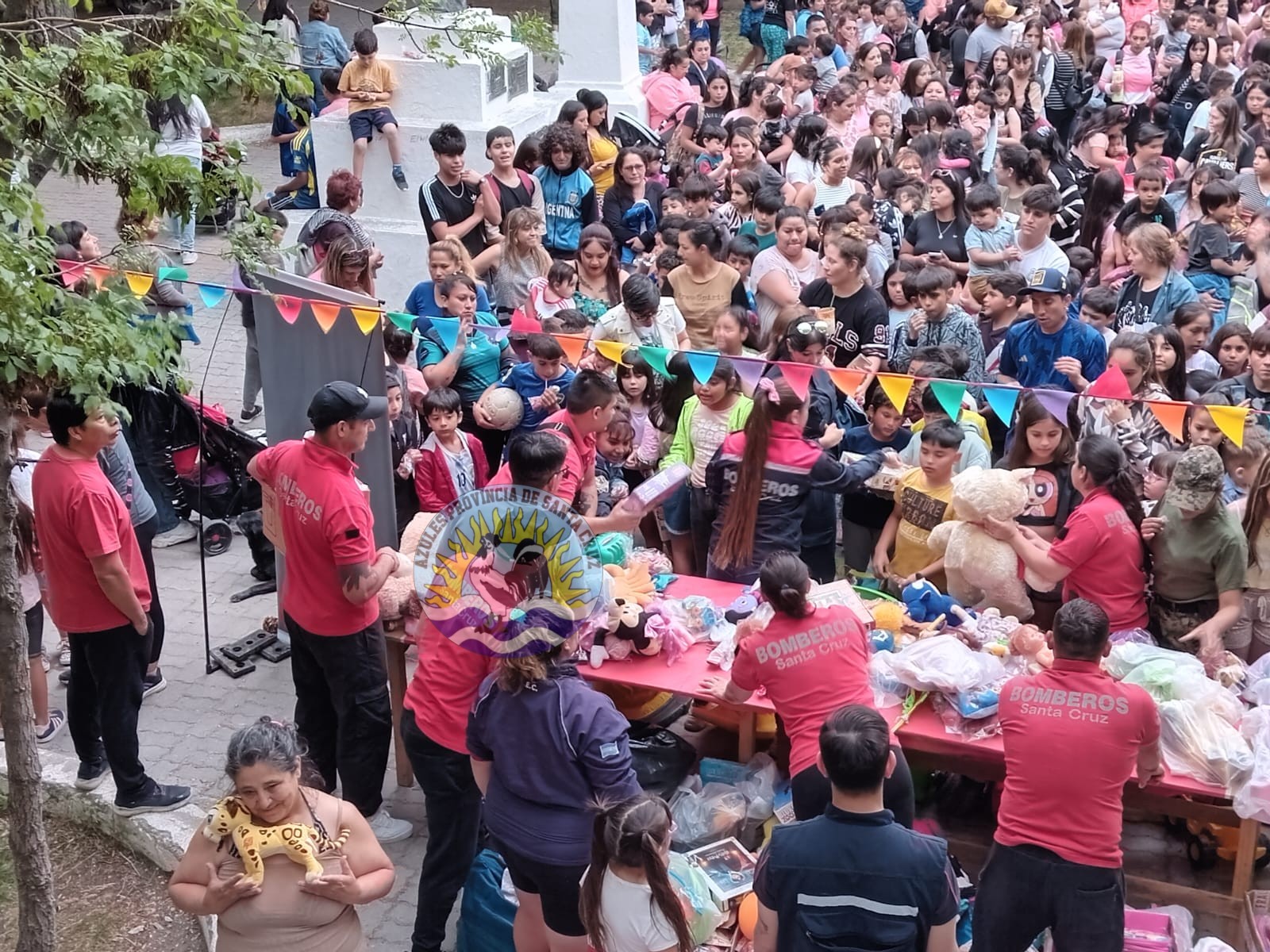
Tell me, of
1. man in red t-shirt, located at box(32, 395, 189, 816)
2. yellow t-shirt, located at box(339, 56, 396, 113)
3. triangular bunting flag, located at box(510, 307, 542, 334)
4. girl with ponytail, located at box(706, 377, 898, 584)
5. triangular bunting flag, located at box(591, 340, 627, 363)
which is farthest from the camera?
yellow t-shirt, located at box(339, 56, 396, 113)

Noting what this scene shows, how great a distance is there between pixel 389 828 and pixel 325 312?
2.32m

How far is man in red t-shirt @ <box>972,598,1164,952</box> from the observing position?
430cm

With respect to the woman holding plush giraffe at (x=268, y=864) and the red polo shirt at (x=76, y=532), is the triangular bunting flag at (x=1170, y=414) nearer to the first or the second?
the woman holding plush giraffe at (x=268, y=864)

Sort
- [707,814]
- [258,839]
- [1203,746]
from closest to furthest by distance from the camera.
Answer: [258,839]
[1203,746]
[707,814]

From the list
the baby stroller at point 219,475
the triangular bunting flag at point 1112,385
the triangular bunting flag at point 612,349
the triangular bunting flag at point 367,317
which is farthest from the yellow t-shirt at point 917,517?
the baby stroller at point 219,475

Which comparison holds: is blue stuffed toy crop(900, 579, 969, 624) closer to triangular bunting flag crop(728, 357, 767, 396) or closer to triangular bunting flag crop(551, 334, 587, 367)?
triangular bunting flag crop(728, 357, 767, 396)

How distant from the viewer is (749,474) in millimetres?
6164

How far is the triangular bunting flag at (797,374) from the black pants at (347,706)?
2163mm

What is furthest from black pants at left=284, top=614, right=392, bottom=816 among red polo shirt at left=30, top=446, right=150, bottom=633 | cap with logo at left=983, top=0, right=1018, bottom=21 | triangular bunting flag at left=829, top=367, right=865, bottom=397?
cap with logo at left=983, top=0, right=1018, bottom=21

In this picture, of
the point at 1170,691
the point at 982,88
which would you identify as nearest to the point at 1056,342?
the point at 1170,691

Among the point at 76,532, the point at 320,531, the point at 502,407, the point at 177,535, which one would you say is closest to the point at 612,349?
the point at 502,407

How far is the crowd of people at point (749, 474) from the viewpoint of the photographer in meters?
4.04

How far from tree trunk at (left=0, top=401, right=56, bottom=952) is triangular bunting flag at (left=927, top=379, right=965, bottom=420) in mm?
3799

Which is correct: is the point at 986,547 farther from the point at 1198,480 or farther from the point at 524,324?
the point at 524,324
